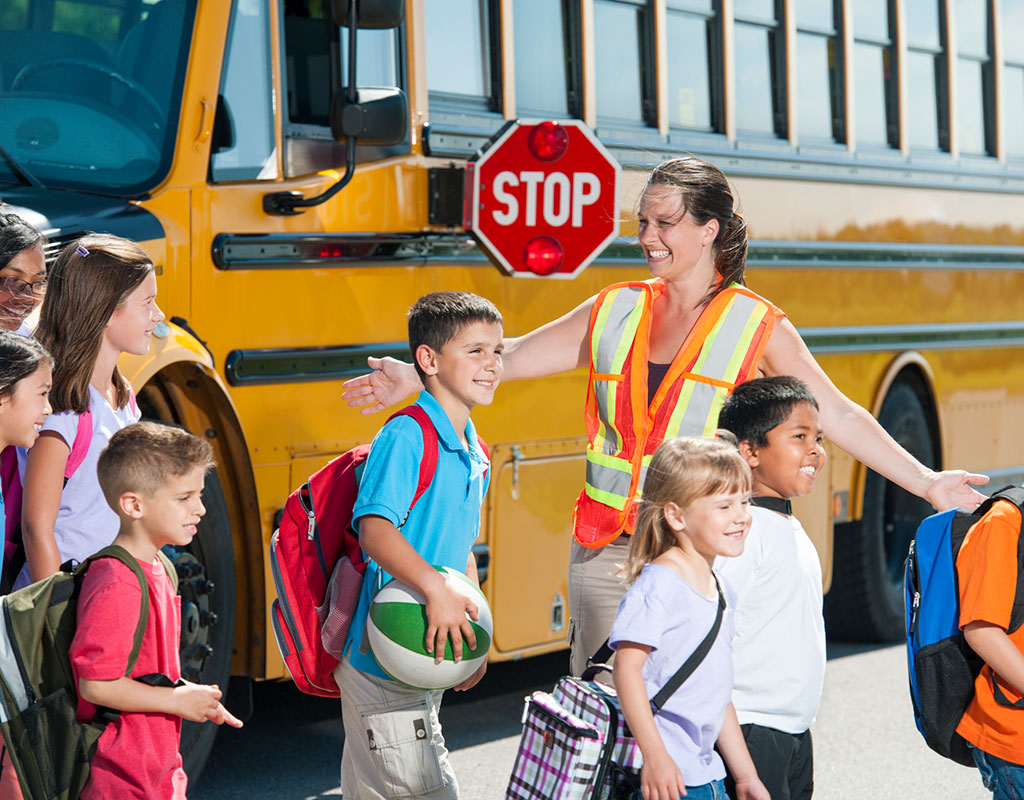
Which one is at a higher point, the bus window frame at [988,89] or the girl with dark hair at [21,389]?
the bus window frame at [988,89]

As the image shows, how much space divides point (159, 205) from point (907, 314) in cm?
387

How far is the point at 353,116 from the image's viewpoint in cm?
450

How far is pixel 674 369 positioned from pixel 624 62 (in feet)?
8.44

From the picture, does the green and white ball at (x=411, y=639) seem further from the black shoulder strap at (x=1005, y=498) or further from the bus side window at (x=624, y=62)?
the bus side window at (x=624, y=62)

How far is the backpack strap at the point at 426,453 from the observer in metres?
3.19

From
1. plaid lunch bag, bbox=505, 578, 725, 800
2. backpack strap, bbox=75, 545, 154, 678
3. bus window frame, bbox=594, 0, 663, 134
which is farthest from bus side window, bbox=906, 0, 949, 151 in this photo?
backpack strap, bbox=75, 545, 154, 678

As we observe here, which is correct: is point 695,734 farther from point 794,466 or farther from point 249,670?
point 249,670

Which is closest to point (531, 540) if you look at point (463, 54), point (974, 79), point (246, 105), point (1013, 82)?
point (463, 54)

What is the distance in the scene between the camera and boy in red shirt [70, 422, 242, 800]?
2650 mm

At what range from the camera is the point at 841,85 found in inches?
275

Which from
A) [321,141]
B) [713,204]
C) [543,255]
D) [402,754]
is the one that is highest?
[321,141]

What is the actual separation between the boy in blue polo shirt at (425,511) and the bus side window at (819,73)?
3781 millimetres

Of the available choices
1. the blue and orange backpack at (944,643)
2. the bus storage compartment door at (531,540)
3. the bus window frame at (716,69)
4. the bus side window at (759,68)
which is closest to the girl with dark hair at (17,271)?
the blue and orange backpack at (944,643)

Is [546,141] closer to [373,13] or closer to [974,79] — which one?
[373,13]
